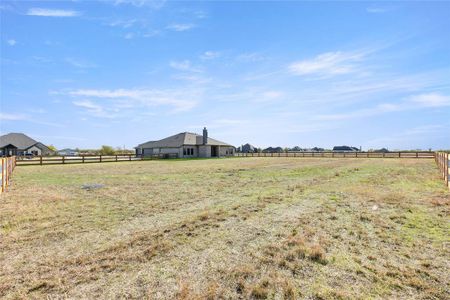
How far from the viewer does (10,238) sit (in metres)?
5.04

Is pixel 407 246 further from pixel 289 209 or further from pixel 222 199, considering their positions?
pixel 222 199

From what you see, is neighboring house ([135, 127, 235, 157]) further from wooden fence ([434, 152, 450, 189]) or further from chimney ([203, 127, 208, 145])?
wooden fence ([434, 152, 450, 189])

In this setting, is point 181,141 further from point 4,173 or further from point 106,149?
point 4,173

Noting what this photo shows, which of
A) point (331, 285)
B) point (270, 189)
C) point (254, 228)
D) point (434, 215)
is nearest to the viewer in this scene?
point (331, 285)

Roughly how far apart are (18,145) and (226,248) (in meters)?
57.8

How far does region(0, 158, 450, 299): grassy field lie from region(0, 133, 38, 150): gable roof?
166 feet

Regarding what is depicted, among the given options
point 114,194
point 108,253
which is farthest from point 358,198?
point 114,194

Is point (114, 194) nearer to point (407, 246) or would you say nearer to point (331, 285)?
point (331, 285)

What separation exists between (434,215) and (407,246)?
2.72 meters

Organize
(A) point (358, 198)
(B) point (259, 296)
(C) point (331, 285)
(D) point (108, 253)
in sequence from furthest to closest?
1. (A) point (358, 198)
2. (D) point (108, 253)
3. (C) point (331, 285)
4. (B) point (259, 296)

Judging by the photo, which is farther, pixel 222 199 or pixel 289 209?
pixel 222 199

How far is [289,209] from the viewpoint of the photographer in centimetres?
718

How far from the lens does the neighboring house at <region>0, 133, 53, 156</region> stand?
46031 mm

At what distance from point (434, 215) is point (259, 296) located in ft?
19.0
